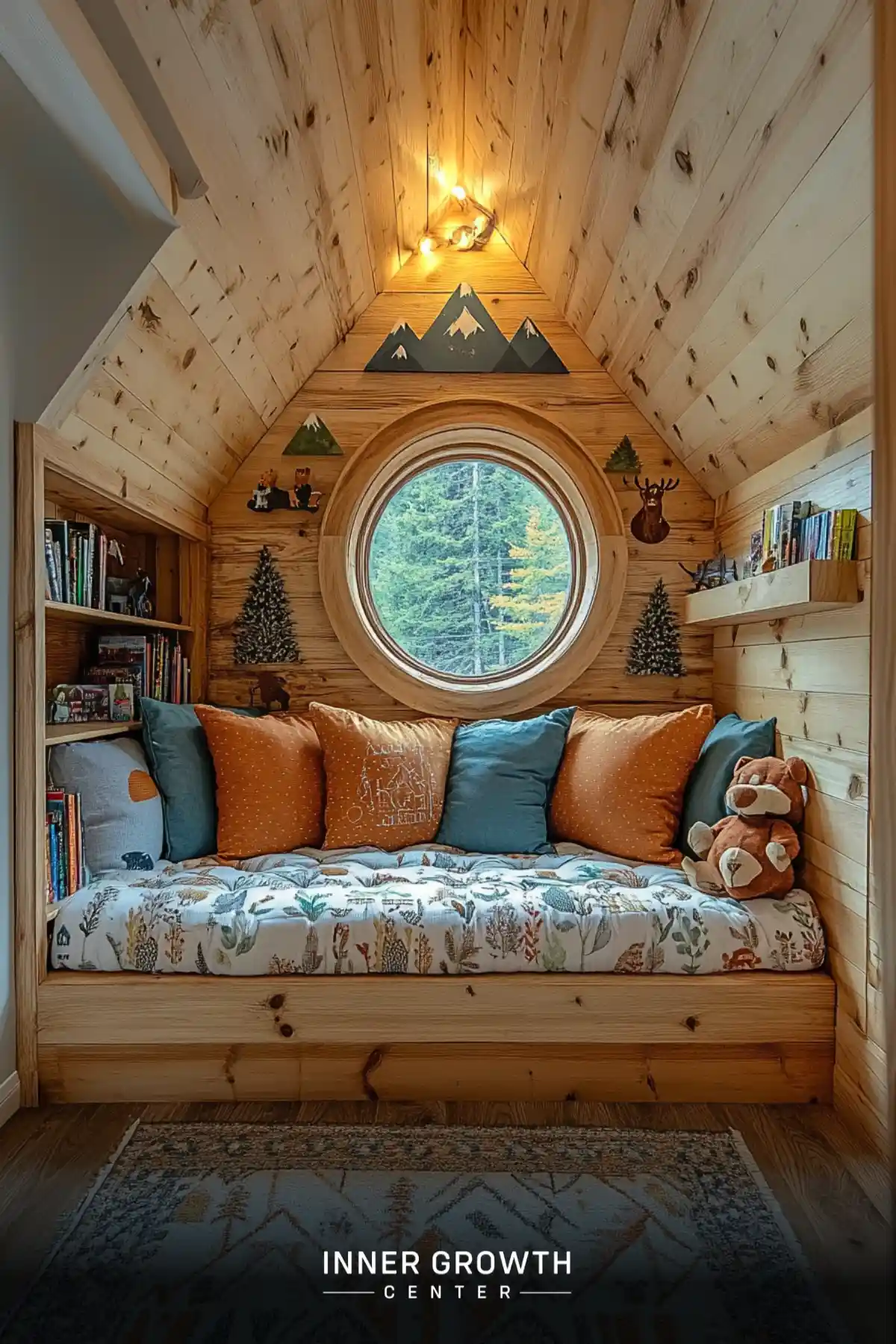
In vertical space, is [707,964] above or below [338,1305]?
above

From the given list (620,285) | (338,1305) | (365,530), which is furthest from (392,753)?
(620,285)

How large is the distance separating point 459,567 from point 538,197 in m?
1.26

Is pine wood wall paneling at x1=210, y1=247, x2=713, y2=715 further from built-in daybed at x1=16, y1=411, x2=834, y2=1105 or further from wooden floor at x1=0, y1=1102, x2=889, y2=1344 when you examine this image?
wooden floor at x1=0, y1=1102, x2=889, y2=1344

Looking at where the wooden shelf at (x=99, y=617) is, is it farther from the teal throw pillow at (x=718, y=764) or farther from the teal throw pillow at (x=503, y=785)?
the teal throw pillow at (x=718, y=764)

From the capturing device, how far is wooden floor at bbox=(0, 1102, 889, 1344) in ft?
4.61

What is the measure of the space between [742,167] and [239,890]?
2025 millimetres

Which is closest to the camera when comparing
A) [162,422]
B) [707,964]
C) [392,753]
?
[707,964]

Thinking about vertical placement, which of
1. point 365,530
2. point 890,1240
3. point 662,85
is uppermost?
point 662,85

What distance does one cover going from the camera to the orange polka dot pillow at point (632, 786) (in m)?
2.35

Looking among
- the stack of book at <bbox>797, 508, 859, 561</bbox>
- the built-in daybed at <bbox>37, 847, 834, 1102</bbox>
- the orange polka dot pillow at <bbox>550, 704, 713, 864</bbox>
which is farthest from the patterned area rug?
the stack of book at <bbox>797, 508, 859, 561</bbox>

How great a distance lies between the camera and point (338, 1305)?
4.24ft

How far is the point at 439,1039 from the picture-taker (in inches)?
74.0

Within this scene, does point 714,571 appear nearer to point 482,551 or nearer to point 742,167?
point 482,551

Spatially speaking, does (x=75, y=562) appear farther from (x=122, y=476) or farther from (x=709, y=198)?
(x=709, y=198)
